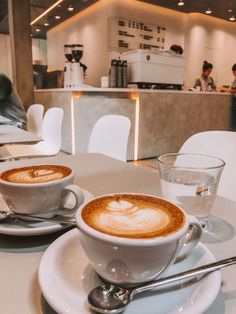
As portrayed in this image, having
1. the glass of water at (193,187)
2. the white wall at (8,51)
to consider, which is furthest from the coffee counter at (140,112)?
the white wall at (8,51)

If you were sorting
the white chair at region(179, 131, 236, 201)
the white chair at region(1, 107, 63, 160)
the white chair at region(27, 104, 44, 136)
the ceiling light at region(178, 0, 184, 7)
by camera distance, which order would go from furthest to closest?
the ceiling light at region(178, 0, 184, 7) → the white chair at region(27, 104, 44, 136) → the white chair at region(1, 107, 63, 160) → the white chair at region(179, 131, 236, 201)

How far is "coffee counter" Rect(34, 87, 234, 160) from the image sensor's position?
3.79 meters

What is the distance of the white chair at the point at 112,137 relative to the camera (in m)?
1.64

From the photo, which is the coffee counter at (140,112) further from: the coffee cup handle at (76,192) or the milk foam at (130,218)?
the milk foam at (130,218)

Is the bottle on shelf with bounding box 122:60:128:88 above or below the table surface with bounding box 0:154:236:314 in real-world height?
above

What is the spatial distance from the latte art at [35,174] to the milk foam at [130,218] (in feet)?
0.57

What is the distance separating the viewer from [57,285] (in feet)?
1.11

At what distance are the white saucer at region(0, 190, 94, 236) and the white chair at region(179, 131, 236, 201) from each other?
0.69m

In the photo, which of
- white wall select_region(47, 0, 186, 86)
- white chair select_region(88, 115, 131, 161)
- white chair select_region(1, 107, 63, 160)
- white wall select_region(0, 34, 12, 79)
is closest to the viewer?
white chair select_region(88, 115, 131, 161)

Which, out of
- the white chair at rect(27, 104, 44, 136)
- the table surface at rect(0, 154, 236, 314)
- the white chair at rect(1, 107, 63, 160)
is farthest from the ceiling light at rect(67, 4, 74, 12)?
the table surface at rect(0, 154, 236, 314)

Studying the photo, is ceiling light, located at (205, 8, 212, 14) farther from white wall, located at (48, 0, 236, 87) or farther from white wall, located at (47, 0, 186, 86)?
white wall, located at (47, 0, 186, 86)

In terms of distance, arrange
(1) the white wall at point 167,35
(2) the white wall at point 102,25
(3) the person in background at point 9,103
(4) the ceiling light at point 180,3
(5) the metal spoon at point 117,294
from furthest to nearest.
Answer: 1. (1) the white wall at point 167,35
2. (2) the white wall at point 102,25
3. (4) the ceiling light at point 180,3
4. (3) the person in background at point 9,103
5. (5) the metal spoon at point 117,294

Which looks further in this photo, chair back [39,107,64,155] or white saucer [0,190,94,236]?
chair back [39,107,64,155]

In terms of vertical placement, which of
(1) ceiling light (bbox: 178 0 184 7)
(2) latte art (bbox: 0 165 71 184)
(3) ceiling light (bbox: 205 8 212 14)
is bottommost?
(2) latte art (bbox: 0 165 71 184)
